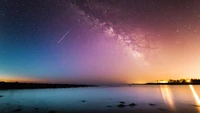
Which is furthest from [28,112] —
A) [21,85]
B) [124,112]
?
[21,85]

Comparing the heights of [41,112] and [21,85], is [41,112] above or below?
below

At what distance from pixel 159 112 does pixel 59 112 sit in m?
18.1

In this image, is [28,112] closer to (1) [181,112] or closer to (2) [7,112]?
(2) [7,112]

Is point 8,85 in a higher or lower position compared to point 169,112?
higher

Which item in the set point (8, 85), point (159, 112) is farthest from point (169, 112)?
point (8, 85)

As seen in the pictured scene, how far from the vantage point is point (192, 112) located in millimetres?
31672

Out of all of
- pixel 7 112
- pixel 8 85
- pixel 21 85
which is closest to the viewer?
pixel 7 112

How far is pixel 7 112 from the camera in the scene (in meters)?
31.6

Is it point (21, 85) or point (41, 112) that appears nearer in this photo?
point (41, 112)

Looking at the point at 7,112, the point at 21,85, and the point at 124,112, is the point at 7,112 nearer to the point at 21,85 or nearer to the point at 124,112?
the point at 124,112

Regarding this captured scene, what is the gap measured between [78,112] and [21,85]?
18705 centimetres

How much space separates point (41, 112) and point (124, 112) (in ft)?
49.2

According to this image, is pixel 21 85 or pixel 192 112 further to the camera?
pixel 21 85

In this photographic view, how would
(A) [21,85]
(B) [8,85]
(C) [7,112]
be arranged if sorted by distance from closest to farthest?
(C) [7,112]
(B) [8,85]
(A) [21,85]
